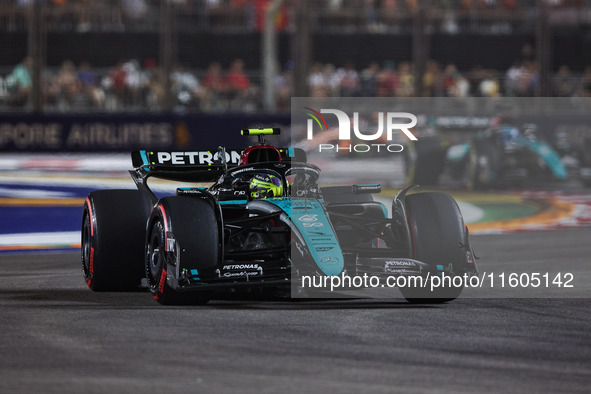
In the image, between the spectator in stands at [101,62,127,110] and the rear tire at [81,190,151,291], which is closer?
the rear tire at [81,190,151,291]

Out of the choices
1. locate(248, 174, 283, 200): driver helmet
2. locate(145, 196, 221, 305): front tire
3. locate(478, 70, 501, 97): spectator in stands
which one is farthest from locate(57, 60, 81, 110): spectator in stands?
locate(145, 196, 221, 305): front tire

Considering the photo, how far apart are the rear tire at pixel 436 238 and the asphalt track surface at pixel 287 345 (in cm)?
15

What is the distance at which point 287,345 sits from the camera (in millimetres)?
6137

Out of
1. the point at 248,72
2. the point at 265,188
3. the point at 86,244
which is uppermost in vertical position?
the point at 248,72

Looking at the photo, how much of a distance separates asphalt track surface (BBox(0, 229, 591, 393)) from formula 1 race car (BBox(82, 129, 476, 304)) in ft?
0.65

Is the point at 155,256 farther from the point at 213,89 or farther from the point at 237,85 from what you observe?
the point at 237,85

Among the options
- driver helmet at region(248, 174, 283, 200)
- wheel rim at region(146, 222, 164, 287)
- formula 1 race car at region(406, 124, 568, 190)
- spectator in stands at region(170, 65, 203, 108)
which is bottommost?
formula 1 race car at region(406, 124, 568, 190)

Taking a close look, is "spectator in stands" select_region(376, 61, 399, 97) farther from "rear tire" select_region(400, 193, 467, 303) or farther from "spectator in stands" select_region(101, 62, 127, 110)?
"rear tire" select_region(400, 193, 467, 303)

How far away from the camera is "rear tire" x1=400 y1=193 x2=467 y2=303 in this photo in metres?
7.55

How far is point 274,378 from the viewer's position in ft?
17.3

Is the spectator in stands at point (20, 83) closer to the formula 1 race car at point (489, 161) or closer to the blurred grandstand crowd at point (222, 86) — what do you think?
the blurred grandstand crowd at point (222, 86)

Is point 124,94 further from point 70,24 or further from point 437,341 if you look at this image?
point 437,341

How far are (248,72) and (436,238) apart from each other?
1440 centimetres

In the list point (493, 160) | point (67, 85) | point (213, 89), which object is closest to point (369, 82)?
point (213, 89)
